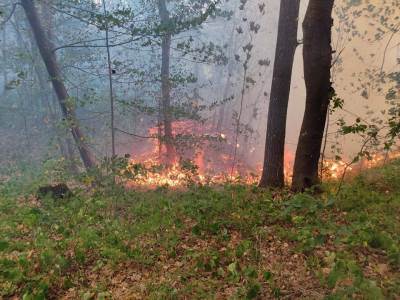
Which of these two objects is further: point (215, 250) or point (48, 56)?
point (48, 56)

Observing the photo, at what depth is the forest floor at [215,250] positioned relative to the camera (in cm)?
440

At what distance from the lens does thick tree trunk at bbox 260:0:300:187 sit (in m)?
8.97

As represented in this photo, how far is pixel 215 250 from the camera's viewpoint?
17.8 feet

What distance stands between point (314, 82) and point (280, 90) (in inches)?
86.5

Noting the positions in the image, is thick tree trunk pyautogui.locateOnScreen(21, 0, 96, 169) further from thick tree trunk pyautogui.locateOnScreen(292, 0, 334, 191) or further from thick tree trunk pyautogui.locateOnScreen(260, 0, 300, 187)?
thick tree trunk pyautogui.locateOnScreen(292, 0, 334, 191)

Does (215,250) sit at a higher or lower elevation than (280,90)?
lower

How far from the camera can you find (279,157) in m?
9.44

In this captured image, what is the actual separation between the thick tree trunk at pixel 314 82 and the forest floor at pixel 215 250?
0.64m

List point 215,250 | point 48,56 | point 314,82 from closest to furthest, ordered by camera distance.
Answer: point 215,250 → point 314,82 → point 48,56

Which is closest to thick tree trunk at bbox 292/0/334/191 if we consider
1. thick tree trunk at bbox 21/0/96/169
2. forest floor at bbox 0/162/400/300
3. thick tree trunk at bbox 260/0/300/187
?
forest floor at bbox 0/162/400/300

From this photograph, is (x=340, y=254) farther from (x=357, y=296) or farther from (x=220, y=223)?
(x=220, y=223)

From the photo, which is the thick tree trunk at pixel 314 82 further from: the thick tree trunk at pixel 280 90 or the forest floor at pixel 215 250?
the thick tree trunk at pixel 280 90

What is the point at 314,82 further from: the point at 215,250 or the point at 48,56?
the point at 48,56

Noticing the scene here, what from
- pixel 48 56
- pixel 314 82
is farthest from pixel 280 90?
pixel 48 56
